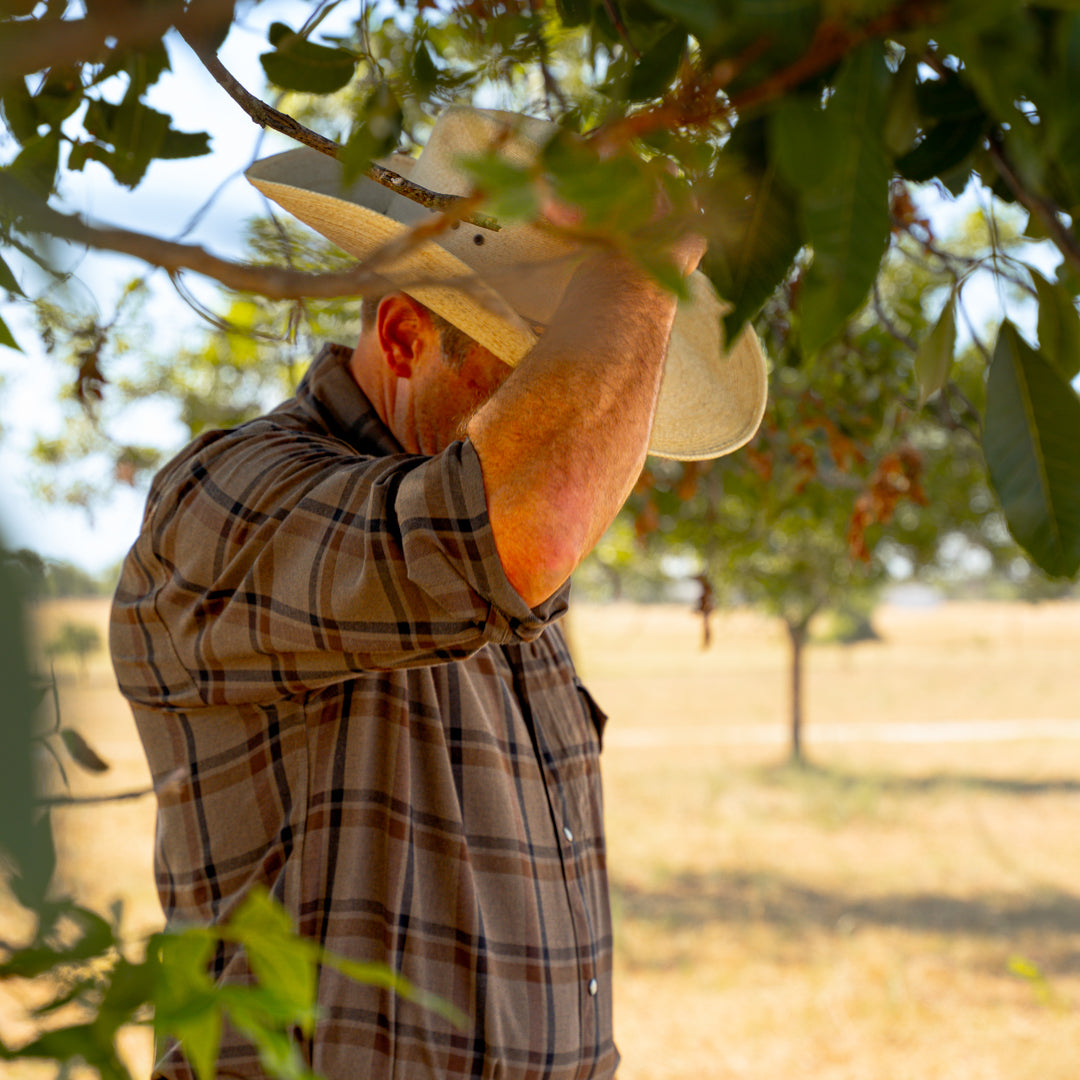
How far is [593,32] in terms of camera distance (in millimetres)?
1230

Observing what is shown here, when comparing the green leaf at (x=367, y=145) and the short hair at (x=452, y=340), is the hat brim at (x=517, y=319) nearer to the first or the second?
the short hair at (x=452, y=340)

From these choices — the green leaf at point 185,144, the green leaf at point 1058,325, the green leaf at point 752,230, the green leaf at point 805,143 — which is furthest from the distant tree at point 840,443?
the green leaf at point 185,144

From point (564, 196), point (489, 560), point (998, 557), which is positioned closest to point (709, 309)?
point (489, 560)

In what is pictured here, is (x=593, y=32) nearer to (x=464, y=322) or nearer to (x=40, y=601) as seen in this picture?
(x=464, y=322)

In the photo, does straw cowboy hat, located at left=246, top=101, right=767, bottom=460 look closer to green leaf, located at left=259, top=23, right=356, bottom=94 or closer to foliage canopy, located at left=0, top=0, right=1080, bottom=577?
green leaf, located at left=259, top=23, right=356, bottom=94

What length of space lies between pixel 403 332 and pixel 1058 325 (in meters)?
0.99

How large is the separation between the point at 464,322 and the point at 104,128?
0.48 metres

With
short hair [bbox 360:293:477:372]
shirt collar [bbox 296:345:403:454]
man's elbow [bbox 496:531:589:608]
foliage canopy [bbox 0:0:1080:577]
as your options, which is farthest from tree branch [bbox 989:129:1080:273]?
shirt collar [bbox 296:345:403:454]

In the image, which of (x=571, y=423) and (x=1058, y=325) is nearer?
(x=1058, y=325)

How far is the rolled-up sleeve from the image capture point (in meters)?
1.02

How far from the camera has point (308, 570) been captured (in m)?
1.08

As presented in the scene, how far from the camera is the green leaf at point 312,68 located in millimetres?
1146

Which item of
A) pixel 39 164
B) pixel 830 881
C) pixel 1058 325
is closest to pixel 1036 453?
pixel 1058 325

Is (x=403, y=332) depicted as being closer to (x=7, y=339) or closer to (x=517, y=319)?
(x=517, y=319)
